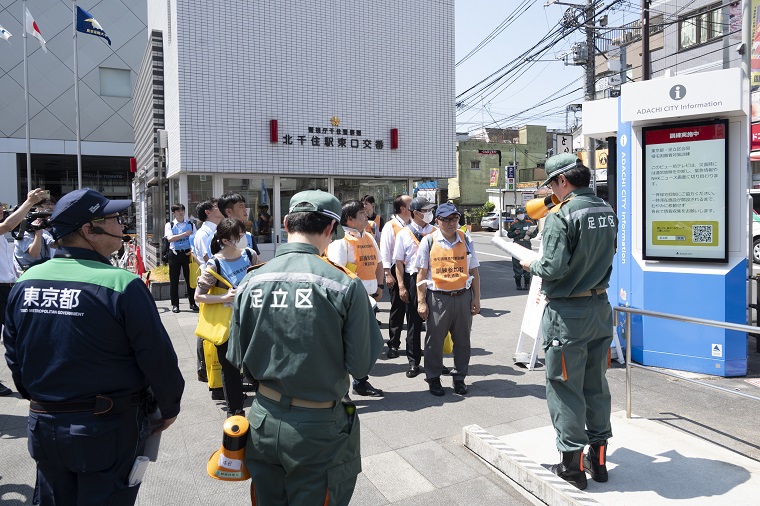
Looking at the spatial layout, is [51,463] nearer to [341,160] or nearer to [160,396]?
[160,396]

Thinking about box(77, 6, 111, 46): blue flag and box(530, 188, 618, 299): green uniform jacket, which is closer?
box(530, 188, 618, 299): green uniform jacket

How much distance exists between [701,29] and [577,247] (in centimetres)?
2465

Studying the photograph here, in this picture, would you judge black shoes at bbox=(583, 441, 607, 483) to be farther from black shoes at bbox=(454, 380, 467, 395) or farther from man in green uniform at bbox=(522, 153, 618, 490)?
black shoes at bbox=(454, 380, 467, 395)

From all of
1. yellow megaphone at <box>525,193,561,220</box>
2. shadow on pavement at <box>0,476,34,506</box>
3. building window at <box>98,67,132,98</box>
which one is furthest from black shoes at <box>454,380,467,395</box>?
building window at <box>98,67,132,98</box>

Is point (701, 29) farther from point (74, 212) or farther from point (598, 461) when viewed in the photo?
point (74, 212)

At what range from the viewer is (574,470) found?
143 inches

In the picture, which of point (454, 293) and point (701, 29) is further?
point (701, 29)

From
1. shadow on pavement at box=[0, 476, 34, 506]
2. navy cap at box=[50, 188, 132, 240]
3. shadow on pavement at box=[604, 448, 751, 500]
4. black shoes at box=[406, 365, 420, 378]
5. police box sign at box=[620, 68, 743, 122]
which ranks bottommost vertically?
shadow on pavement at box=[0, 476, 34, 506]

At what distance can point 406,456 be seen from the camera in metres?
4.29

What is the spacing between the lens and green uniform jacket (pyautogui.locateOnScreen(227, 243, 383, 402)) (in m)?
2.33

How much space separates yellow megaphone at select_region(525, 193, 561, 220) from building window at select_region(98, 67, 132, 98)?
100.0ft

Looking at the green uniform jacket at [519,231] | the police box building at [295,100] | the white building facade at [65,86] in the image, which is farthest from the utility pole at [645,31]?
the white building facade at [65,86]

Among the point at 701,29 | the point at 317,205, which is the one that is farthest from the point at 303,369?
the point at 701,29

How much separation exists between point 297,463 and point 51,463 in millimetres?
1057
